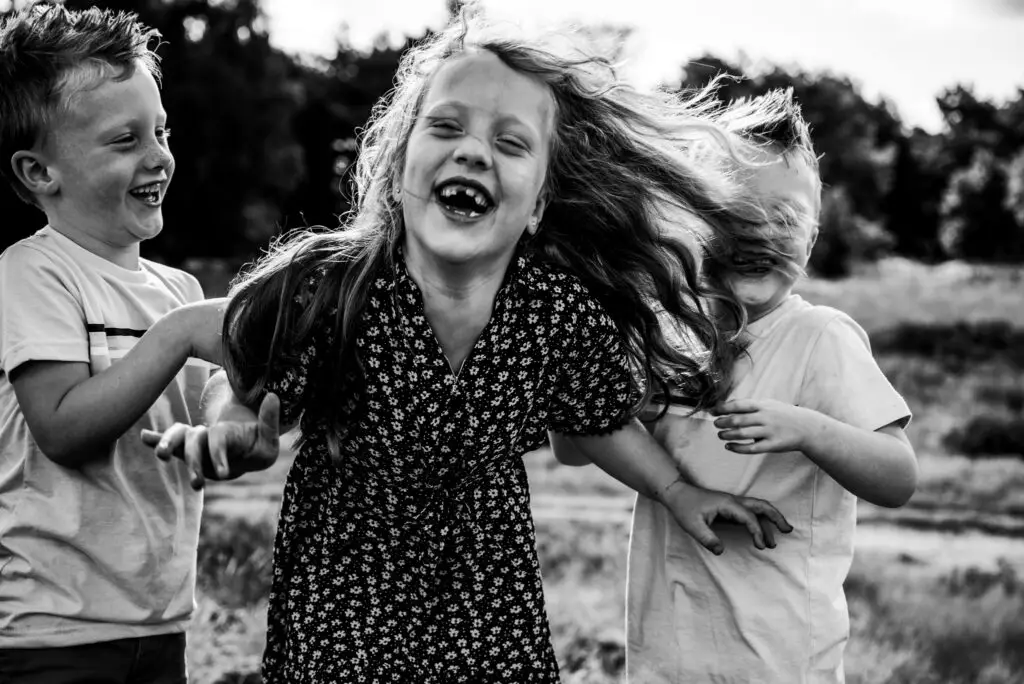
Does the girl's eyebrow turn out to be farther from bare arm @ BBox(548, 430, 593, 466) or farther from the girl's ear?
bare arm @ BBox(548, 430, 593, 466)

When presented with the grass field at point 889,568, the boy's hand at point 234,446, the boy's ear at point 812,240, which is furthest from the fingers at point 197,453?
the grass field at point 889,568

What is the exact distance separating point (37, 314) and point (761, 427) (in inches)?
57.2

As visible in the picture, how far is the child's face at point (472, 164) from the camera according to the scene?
2127 mm

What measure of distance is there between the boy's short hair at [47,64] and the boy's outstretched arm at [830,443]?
4.96 ft

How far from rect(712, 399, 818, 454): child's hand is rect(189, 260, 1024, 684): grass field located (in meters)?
2.06

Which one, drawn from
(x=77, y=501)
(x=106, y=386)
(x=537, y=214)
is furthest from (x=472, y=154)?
(x=77, y=501)

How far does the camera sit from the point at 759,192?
8.32 feet

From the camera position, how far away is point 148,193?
2383 millimetres

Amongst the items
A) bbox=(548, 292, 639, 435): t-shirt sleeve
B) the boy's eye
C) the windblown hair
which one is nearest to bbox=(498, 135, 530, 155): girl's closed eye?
the boy's eye

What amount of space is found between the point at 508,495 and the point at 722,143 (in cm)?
100

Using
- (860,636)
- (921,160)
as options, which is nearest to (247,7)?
(860,636)

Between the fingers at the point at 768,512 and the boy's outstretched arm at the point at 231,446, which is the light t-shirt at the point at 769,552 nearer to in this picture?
the fingers at the point at 768,512

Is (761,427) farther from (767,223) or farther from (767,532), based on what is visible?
(767,223)

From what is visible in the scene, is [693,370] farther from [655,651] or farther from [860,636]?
[860,636]
